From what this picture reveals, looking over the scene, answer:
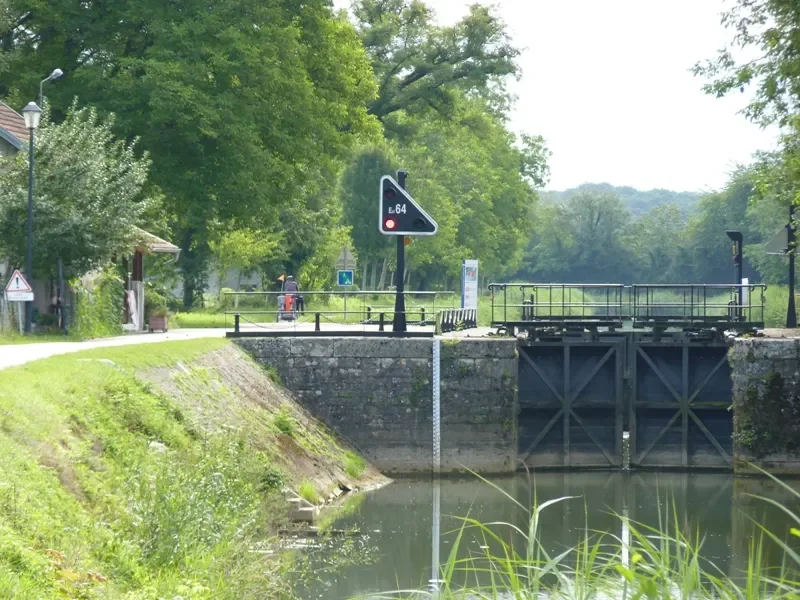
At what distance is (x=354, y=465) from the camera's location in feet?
85.8

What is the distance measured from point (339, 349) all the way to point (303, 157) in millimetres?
9697

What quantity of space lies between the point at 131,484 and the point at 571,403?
16765 mm

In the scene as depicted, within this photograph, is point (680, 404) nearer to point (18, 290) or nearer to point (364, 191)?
point (18, 290)

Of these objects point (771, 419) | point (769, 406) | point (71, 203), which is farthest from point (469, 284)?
point (71, 203)

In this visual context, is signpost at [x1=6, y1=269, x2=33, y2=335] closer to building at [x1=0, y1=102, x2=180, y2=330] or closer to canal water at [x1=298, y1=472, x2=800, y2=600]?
building at [x1=0, y1=102, x2=180, y2=330]

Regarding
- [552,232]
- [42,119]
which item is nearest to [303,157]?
[42,119]

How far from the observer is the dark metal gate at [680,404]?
2891 centimetres

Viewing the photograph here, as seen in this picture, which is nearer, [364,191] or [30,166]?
[30,166]

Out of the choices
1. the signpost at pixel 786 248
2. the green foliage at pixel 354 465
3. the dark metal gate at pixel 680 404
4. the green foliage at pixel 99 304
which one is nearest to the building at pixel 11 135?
the green foliage at pixel 99 304

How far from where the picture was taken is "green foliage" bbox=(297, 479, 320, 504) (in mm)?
21062

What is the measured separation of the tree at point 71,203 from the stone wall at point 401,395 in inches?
139

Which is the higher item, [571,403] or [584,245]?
[584,245]

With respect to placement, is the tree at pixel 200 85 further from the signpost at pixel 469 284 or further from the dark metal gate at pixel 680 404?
the dark metal gate at pixel 680 404

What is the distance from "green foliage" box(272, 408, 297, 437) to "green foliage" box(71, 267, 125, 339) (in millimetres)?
5657
